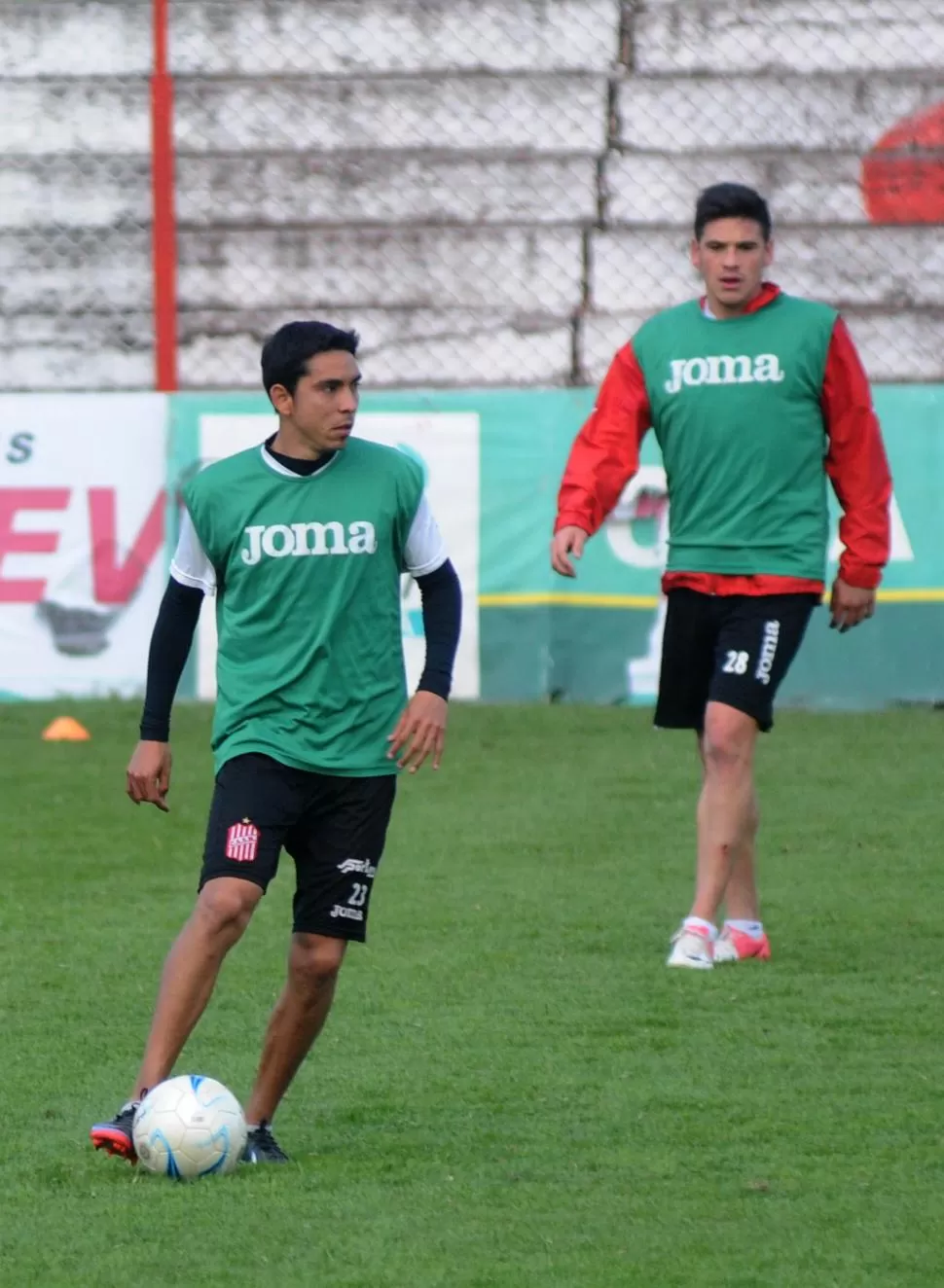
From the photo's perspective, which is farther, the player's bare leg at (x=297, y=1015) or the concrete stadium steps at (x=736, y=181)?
the concrete stadium steps at (x=736, y=181)

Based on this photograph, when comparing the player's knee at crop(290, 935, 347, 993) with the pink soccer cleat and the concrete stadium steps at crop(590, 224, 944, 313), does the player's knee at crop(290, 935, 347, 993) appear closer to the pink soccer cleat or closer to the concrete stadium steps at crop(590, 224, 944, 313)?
the pink soccer cleat

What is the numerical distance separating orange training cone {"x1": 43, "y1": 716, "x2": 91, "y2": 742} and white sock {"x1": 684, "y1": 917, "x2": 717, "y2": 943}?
5.23 meters

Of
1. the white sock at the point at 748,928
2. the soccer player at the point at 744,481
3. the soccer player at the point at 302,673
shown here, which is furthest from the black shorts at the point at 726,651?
the soccer player at the point at 302,673

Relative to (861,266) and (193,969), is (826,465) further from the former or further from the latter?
(861,266)

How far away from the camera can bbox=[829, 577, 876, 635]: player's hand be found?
6.56 m

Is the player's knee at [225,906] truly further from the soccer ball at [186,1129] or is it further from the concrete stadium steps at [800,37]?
the concrete stadium steps at [800,37]

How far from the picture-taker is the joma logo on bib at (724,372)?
6.53 m

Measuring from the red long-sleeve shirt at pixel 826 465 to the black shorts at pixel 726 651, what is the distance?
4 centimetres

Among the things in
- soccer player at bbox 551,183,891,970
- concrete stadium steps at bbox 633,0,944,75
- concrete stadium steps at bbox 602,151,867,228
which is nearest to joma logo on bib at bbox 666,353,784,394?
soccer player at bbox 551,183,891,970

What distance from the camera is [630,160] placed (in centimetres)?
1305

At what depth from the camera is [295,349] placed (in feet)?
15.2

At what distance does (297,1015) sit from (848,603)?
2.52 meters

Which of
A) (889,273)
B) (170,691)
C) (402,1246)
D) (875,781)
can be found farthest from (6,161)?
(402,1246)

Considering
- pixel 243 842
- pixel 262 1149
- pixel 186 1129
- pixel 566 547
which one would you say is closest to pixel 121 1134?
pixel 186 1129
